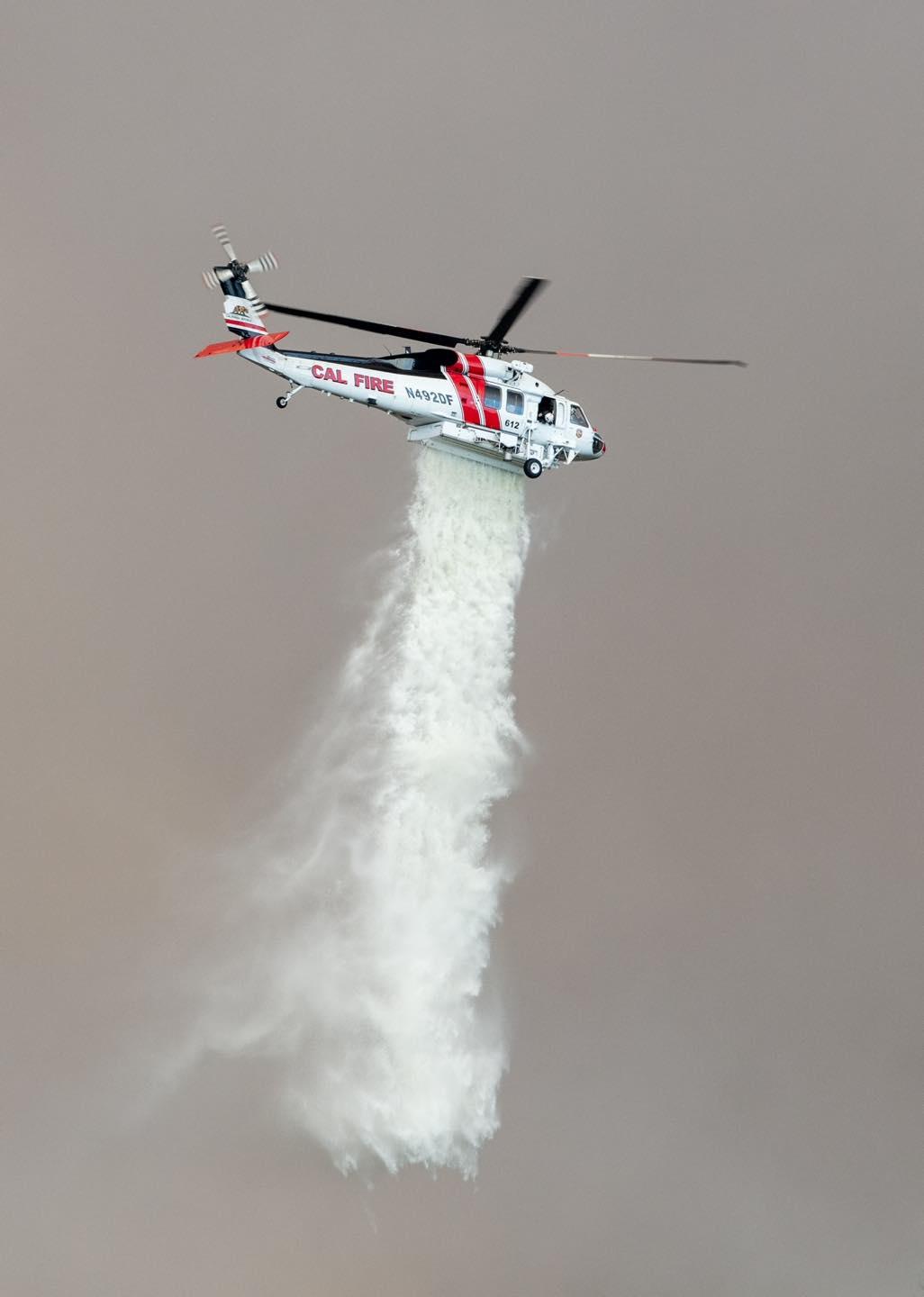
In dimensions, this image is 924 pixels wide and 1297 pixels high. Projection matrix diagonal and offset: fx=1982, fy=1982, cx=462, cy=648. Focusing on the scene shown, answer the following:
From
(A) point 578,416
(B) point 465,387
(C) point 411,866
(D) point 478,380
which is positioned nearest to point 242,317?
(B) point 465,387

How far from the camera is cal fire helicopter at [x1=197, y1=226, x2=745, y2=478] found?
1362 inches

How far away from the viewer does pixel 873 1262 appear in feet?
169

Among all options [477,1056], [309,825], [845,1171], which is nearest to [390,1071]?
[477,1056]

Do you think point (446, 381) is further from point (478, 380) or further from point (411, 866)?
point (411, 866)

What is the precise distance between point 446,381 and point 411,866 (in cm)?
1115

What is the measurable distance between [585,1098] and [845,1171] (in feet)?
26.8

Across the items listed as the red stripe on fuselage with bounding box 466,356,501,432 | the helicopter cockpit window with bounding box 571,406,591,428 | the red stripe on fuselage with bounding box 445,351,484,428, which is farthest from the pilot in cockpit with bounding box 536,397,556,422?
the red stripe on fuselage with bounding box 445,351,484,428

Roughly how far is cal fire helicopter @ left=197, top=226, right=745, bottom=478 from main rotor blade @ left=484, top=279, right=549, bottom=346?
16 millimetres

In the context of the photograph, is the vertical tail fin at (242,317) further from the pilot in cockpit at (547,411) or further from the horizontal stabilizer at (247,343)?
the pilot in cockpit at (547,411)

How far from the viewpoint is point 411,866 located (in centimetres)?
4228

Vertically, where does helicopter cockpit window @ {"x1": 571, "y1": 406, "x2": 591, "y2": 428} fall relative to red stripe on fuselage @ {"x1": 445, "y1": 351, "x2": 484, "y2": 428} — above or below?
above

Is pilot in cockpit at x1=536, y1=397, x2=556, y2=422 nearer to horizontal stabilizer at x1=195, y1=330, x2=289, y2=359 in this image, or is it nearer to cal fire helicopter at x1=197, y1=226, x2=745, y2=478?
cal fire helicopter at x1=197, y1=226, x2=745, y2=478

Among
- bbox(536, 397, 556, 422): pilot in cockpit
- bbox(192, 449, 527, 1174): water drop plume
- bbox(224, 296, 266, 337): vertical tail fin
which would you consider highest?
bbox(224, 296, 266, 337): vertical tail fin

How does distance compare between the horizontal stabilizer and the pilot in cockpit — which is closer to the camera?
the horizontal stabilizer
